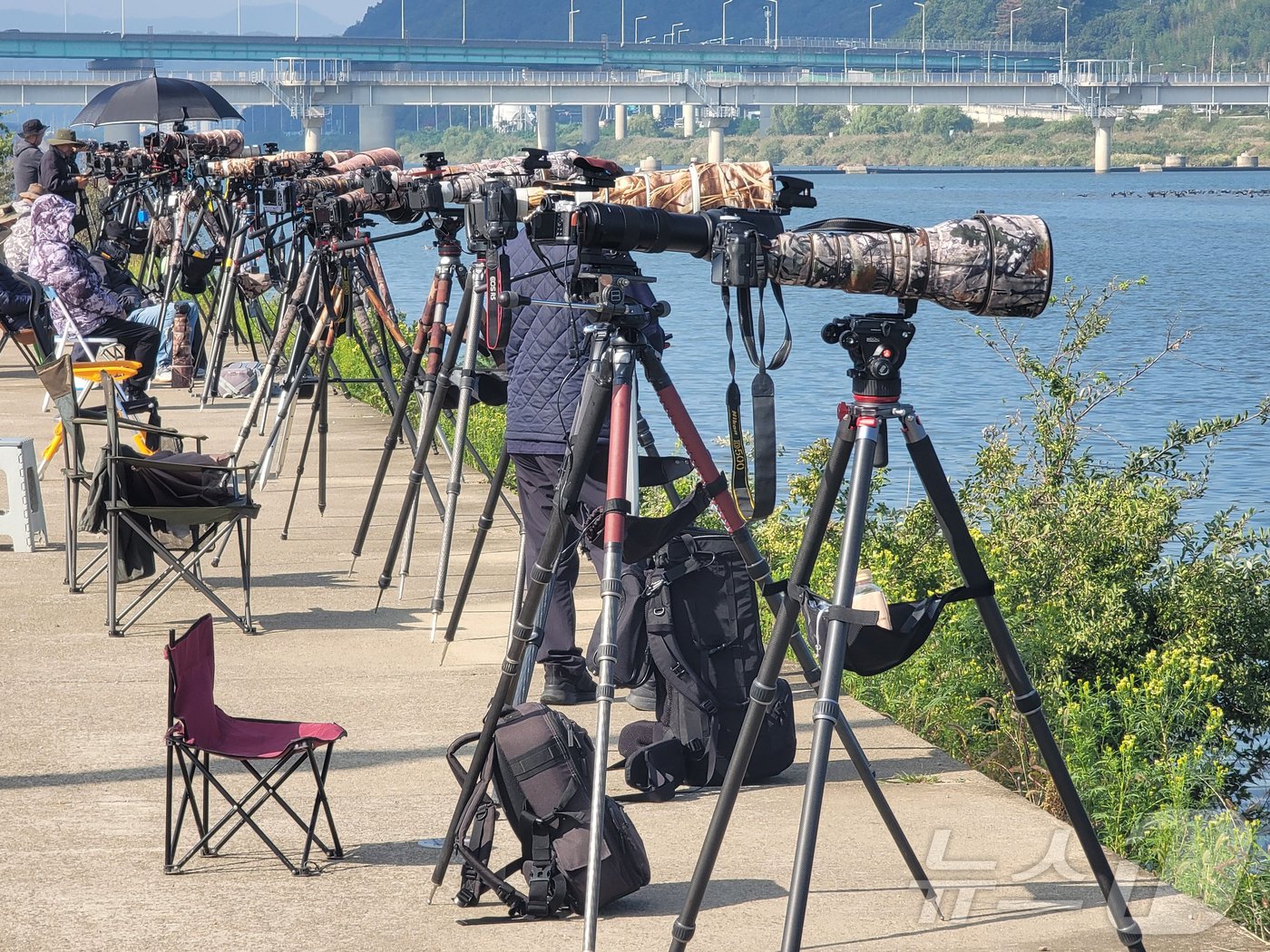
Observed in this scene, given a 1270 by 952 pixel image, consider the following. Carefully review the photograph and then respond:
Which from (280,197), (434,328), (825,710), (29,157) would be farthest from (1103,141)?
(825,710)

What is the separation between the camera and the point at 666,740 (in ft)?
15.9

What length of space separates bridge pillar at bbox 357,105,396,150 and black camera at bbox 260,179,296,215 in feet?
313

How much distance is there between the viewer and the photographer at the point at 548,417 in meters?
5.53

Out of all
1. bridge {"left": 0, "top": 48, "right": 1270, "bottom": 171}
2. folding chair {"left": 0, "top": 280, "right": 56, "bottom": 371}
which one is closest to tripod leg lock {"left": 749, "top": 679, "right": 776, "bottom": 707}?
folding chair {"left": 0, "top": 280, "right": 56, "bottom": 371}

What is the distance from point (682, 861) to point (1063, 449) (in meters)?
4.41

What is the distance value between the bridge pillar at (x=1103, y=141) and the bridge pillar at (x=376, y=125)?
4529 centimetres

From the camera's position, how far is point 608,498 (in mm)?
3750

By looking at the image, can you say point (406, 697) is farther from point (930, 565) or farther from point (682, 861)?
point (930, 565)

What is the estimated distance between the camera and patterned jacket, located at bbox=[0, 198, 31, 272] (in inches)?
486

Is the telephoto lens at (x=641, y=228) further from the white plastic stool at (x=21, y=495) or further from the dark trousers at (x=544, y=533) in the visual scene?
the white plastic stool at (x=21, y=495)

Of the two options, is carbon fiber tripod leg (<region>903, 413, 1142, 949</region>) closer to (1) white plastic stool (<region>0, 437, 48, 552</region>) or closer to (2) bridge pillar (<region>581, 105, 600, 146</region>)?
(1) white plastic stool (<region>0, 437, 48, 552</region>)

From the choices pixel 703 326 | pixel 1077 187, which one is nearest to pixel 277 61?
pixel 1077 187

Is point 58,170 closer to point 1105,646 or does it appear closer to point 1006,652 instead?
point 1105,646

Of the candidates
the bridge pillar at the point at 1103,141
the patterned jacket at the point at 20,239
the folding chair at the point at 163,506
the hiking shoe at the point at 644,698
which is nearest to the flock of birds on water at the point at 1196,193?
the bridge pillar at the point at 1103,141
